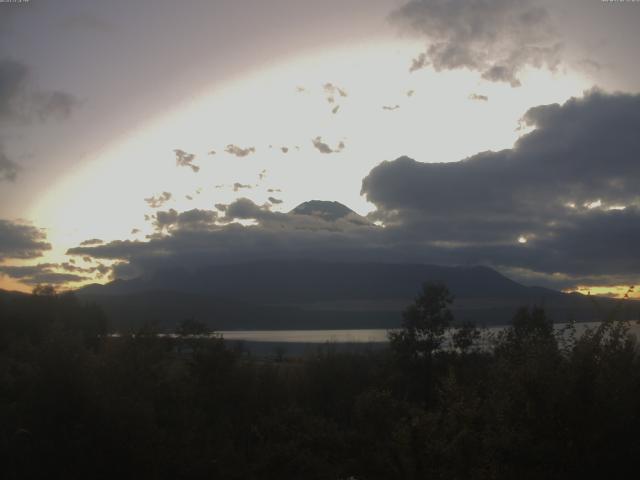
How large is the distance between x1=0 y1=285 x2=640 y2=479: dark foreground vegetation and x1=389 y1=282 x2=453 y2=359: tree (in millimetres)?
206

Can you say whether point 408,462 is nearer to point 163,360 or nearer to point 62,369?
point 62,369

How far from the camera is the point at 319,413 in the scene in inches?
1994

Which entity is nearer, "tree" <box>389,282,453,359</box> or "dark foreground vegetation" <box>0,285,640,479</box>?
"dark foreground vegetation" <box>0,285,640,479</box>

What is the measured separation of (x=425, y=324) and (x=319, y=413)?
12.3 m

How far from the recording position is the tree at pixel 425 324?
54.9 m

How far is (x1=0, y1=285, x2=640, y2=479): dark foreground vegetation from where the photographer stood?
14.1m

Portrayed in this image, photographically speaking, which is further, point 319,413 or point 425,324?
point 425,324

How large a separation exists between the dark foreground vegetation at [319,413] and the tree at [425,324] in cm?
21

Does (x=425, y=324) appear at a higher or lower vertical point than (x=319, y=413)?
higher

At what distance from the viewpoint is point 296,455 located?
33875 mm

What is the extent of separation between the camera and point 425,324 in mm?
55812

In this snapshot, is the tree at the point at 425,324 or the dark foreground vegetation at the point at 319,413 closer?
the dark foreground vegetation at the point at 319,413

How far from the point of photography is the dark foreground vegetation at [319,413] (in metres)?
14.1

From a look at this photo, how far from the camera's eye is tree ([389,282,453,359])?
180 ft
